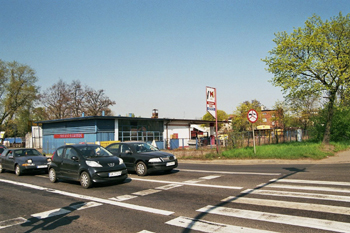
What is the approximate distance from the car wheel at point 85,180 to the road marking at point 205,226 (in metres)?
4.80

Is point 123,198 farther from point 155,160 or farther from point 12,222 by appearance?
point 155,160

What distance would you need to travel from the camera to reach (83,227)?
17.9 feet

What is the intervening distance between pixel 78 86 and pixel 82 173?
193 feet

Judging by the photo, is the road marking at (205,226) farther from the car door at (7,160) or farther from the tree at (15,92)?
the tree at (15,92)

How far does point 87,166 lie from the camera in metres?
9.60

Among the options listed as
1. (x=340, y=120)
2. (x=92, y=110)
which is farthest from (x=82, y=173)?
(x=92, y=110)

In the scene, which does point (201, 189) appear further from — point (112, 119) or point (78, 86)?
point (78, 86)

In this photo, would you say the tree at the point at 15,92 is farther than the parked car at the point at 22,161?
Yes

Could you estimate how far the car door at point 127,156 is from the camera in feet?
41.4

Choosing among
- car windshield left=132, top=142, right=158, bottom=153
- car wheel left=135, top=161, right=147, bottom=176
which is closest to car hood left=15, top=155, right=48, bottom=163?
car windshield left=132, top=142, right=158, bottom=153

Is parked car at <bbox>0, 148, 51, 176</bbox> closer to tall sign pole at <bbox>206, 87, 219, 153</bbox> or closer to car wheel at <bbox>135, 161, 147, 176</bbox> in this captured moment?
car wheel at <bbox>135, 161, 147, 176</bbox>

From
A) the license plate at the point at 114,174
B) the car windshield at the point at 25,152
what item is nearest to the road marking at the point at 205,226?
the license plate at the point at 114,174

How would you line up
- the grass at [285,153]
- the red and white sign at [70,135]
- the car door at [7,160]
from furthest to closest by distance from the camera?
the red and white sign at [70,135]
the grass at [285,153]
the car door at [7,160]

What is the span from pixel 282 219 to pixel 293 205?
3.81 feet
